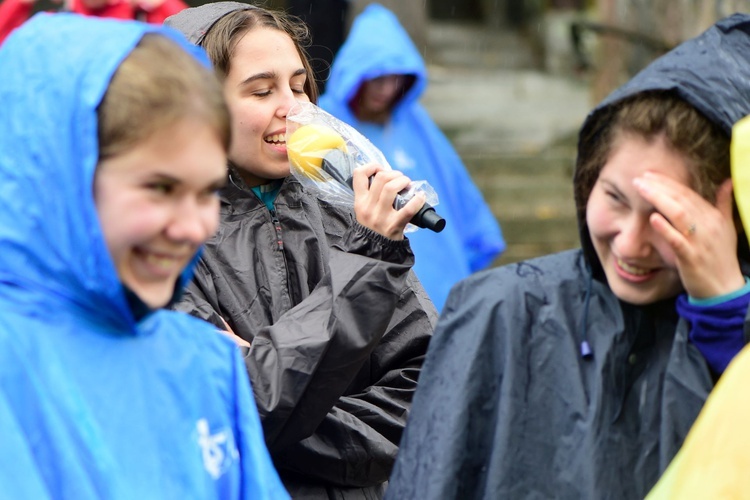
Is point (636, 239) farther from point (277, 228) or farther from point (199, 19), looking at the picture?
point (199, 19)

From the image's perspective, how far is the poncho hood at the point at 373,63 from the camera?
757 cm

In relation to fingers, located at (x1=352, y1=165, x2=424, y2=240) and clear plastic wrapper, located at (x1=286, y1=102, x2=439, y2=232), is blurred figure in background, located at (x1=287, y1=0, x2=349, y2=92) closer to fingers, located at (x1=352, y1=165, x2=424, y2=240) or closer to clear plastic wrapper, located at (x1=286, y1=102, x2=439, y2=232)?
clear plastic wrapper, located at (x1=286, y1=102, x2=439, y2=232)

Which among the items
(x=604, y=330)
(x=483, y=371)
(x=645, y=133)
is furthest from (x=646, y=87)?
(x=483, y=371)

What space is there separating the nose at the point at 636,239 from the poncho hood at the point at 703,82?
0.20 m

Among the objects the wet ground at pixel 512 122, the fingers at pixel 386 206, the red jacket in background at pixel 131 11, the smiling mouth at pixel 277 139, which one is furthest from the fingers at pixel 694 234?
the wet ground at pixel 512 122

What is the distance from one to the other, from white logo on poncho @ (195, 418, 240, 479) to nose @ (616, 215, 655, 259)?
36.9 inches

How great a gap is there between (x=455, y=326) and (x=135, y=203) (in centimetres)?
86

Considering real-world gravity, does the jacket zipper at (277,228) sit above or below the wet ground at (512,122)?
above

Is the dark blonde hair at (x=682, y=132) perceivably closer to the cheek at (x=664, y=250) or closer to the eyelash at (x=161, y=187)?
the cheek at (x=664, y=250)

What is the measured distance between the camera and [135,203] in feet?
8.02

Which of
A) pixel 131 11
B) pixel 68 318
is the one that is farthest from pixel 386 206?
Result: pixel 131 11

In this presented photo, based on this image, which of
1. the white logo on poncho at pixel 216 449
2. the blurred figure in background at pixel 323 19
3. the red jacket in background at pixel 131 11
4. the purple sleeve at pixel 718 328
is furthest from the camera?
the blurred figure in background at pixel 323 19

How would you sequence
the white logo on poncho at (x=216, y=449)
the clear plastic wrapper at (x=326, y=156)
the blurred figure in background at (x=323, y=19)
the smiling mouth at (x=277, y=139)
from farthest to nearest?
the blurred figure in background at (x=323, y=19) < the smiling mouth at (x=277, y=139) < the clear plastic wrapper at (x=326, y=156) < the white logo on poncho at (x=216, y=449)

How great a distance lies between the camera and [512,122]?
13570 mm
